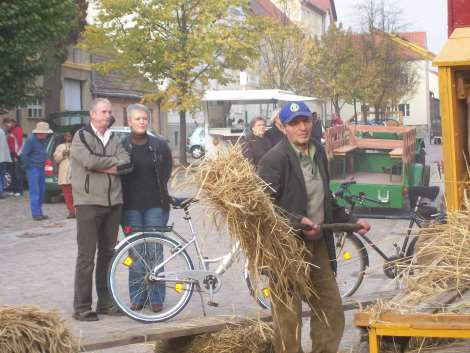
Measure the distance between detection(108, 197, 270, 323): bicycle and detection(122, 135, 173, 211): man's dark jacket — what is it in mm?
299

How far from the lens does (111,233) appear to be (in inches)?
340

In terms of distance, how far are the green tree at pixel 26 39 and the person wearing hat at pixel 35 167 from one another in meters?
6.50

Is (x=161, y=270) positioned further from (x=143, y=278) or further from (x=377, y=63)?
(x=377, y=63)

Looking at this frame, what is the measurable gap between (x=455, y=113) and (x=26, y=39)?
18040mm

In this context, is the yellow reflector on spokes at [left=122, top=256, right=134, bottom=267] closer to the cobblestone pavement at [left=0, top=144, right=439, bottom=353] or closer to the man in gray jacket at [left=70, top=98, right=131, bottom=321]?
the man in gray jacket at [left=70, top=98, right=131, bottom=321]

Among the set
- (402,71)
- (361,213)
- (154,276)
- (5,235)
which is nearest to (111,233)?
(154,276)

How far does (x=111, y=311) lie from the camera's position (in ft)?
28.5

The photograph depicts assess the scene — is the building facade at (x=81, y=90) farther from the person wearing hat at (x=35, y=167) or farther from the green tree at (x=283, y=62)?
the person wearing hat at (x=35, y=167)

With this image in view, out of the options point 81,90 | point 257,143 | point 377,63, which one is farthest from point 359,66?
point 257,143

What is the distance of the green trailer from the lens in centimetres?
1675

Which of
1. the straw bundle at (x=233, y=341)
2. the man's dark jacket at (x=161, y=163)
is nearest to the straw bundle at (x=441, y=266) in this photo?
the straw bundle at (x=233, y=341)

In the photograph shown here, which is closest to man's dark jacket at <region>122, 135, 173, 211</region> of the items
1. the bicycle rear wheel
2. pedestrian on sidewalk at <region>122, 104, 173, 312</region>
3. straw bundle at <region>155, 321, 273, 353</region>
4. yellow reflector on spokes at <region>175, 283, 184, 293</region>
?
pedestrian on sidewalk at <region>122, 104, 173, 312</region>

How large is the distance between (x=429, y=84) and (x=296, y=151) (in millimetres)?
101602

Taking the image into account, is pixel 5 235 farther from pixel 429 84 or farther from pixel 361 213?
pixel 429 84
